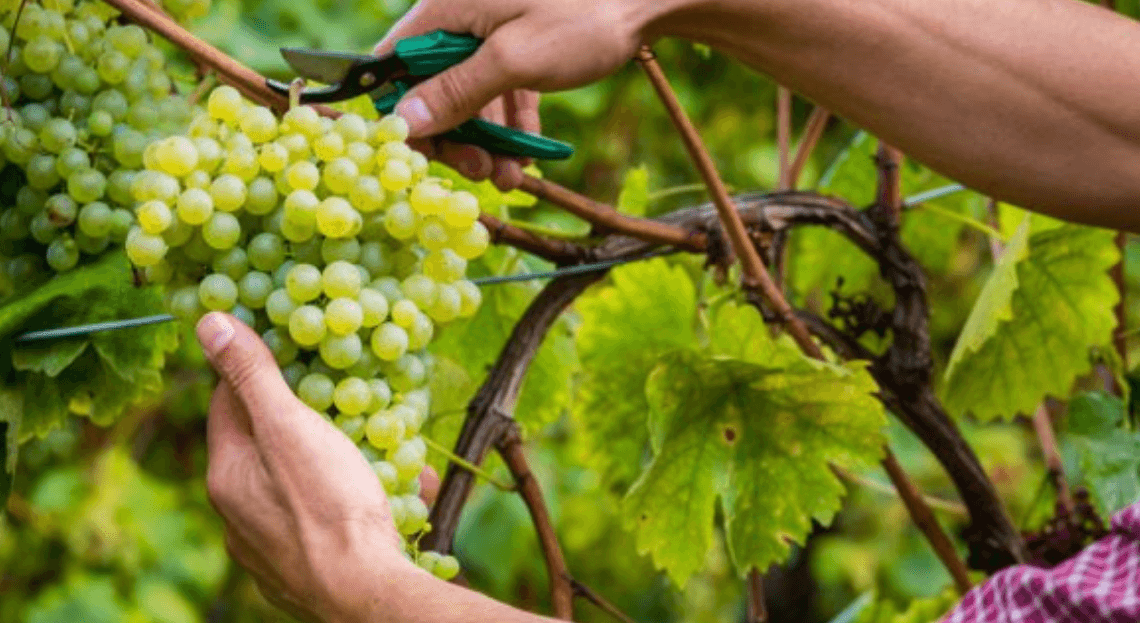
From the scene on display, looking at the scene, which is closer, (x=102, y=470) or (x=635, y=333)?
(x=635, y=333)

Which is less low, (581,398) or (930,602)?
(581,398)

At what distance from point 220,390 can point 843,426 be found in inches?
18.6

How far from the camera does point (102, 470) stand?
2650 millimetres

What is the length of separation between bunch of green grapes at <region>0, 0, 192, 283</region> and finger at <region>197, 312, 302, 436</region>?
193 millimetres

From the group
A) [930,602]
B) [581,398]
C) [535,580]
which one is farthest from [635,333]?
[535,580]

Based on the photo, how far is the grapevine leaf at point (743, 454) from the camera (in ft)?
3.88

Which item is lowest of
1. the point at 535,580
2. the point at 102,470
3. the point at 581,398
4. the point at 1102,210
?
the point at 535,580

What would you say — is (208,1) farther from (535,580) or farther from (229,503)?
(535,580)

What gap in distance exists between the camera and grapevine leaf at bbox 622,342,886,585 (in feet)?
3.88

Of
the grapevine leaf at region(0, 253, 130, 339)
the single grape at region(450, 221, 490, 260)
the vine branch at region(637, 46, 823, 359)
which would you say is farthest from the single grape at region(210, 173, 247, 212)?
the vine branch at region(637, 46, 823, 359)

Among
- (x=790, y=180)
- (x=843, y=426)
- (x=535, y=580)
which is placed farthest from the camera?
(x=535, y=580)

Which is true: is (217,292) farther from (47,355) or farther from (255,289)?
(47,355)

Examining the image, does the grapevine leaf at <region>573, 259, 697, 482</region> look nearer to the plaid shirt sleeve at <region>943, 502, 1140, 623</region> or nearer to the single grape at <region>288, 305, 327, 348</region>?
the plaid shirt sleeve at <region>943, 502, 1140, 623</region>

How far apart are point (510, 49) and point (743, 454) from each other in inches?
16.5
